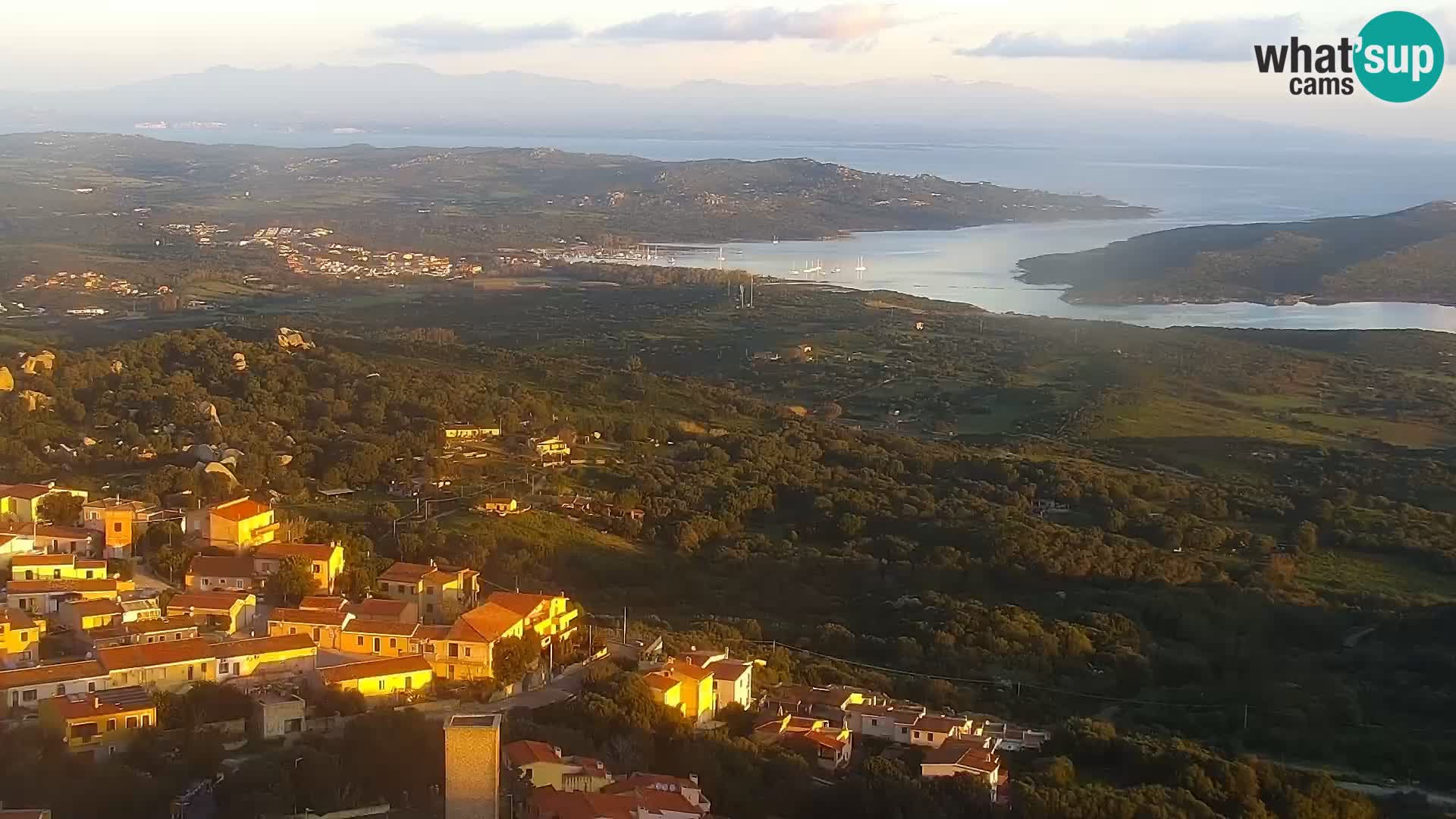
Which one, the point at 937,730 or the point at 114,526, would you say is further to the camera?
the point at 114,526

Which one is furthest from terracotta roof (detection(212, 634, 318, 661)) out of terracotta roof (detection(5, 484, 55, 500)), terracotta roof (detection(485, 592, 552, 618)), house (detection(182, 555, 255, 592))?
terracotta roof (detection(5, 484, 55, 500))

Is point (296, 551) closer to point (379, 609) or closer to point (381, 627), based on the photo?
point (379, 609)

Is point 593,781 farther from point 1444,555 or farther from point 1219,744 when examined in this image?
point 1444,555

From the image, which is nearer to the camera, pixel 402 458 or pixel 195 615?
pixel 195 615

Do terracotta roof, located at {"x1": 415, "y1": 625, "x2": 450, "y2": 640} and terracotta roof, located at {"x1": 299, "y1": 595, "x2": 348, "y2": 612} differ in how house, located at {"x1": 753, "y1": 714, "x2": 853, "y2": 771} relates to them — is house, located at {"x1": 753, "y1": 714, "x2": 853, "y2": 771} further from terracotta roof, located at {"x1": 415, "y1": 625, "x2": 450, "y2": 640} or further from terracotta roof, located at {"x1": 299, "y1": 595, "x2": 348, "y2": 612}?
terracotta roof, located at {"x1": 299, "y1": 595, "x2": 348, "y2": 612}

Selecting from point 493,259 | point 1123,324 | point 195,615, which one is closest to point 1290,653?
point 195,615

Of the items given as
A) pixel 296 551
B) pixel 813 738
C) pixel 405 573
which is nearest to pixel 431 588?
pixel 405 573
